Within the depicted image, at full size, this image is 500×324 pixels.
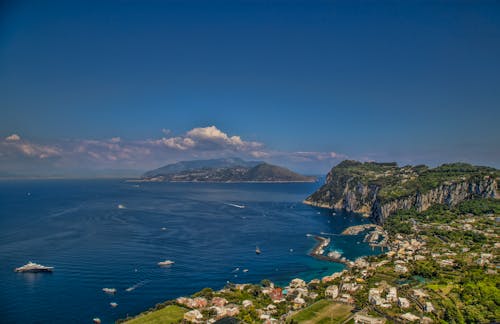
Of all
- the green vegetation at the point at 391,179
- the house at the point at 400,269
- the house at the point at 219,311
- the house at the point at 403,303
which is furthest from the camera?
the green vegetation at the point at 391,179

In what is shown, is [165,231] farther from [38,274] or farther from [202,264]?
[38,274]

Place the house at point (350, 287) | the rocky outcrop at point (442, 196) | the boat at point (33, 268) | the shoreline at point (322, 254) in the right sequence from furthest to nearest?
the rocky outcrop at point (442, 196)
the shoreline at point (322, 254)
the boat at point (33, 268)
the house at point (350, 287)

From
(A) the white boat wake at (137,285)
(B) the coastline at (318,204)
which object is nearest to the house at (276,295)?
(A) the white boat wake at (137,285)

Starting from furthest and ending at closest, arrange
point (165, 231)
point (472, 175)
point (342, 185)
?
point (342, 185) < point (472, 175) < point (165, 231)

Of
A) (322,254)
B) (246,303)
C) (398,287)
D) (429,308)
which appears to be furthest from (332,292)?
(322,254)

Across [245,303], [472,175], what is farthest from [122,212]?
[472,175]

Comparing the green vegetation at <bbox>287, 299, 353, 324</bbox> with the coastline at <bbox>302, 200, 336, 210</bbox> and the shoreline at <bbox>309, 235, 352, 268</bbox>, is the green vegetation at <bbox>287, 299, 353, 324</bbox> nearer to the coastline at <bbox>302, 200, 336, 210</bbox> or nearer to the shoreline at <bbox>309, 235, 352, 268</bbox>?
the shoreline at <bbox>309, 235, 352, 268</bbox>

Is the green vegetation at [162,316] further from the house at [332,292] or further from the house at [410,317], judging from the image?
the house at [410,317]

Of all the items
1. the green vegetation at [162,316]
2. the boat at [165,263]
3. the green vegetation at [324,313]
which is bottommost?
the green vegetation at [324,313]
